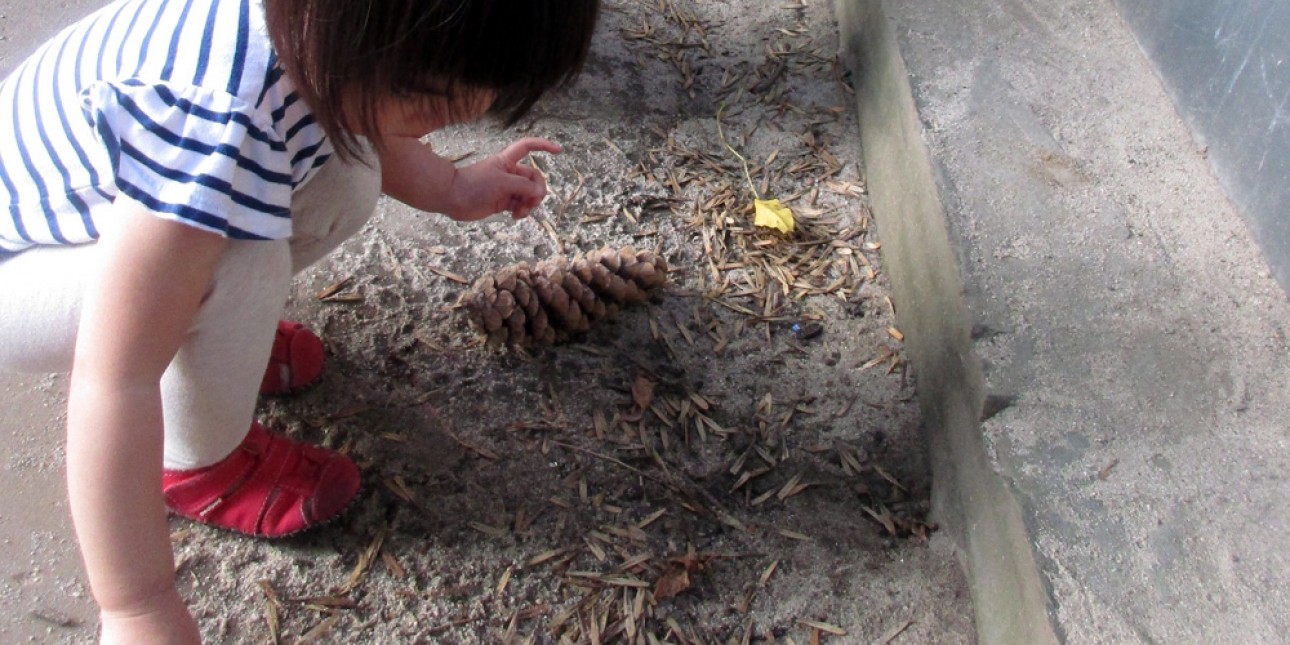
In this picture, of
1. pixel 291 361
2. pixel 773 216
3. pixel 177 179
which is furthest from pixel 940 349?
pixel 177 179

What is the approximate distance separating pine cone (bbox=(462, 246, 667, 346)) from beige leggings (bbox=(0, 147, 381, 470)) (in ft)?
1.23

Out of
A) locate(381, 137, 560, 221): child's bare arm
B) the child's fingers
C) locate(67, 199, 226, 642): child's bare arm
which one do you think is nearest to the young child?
locate(67, 199, 226, 642): child's bare arm

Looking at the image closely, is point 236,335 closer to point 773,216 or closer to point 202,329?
point 202,329

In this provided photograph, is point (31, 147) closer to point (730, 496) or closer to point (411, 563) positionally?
point (411, 563)

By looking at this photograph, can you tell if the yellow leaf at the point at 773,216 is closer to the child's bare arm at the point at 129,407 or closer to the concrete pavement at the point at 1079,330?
the concrete pavement at the point at 1079,330

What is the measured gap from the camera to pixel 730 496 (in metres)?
1.60

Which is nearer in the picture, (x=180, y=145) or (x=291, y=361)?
(x=180, y=145)

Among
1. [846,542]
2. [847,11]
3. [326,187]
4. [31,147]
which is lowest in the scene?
[846,542]

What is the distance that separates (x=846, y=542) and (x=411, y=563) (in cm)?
62

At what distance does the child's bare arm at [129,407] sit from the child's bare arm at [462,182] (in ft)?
1.73

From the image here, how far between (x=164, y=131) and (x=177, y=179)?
0.16 feet

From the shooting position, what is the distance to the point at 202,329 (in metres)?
1.23

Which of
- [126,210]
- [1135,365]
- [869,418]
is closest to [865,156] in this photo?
[869,418]

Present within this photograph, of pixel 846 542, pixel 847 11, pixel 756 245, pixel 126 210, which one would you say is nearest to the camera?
pixel 126 210
